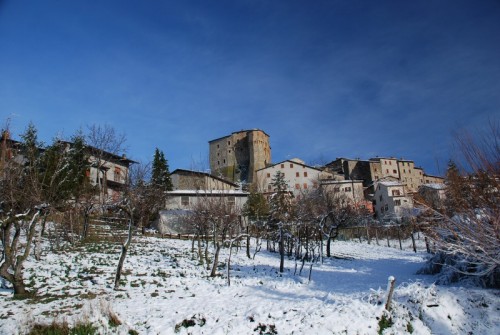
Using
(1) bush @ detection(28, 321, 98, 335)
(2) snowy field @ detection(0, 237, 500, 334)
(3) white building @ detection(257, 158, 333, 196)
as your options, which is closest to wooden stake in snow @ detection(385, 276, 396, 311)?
(2) snowy field @ detection(0, 237, 500, 334)

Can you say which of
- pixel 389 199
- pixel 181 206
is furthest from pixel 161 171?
pixel 389 199

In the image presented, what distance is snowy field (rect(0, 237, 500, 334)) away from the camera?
34.0 feet

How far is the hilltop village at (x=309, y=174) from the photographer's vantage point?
67125mm

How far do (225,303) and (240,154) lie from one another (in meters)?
94.6

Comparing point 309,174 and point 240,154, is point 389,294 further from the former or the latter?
point 240,154

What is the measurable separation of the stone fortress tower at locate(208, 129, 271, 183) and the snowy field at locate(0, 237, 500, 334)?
267 ft

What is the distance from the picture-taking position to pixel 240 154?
352ft

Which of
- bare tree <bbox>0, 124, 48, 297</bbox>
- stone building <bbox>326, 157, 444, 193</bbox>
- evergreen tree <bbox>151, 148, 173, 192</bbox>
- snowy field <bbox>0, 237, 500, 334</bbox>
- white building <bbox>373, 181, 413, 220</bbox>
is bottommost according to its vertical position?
snowy field <bbox>0, 237, 500, 334</bbox>

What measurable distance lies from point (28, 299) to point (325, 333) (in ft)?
34.1

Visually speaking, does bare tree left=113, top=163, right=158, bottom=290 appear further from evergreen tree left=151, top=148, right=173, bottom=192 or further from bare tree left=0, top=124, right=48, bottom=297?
evergreen tree left=151, top=148, right=173, bottom=192

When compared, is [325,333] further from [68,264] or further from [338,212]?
[338,212]

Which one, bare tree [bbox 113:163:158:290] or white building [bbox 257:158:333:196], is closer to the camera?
bare tree [bbox 113:163:158:290]

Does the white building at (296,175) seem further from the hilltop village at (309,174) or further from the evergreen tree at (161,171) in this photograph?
the evergreen tree at (161,171)

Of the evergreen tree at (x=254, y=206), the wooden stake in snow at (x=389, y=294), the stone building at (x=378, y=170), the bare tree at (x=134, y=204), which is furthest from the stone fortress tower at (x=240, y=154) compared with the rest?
the wooden stake in snow at (x=389, y=294)
